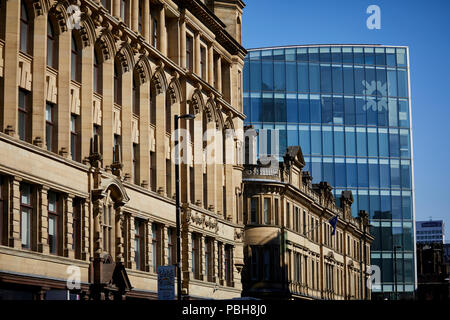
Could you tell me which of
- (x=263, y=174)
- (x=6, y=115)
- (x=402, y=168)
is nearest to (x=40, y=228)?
(x=6, y=115)

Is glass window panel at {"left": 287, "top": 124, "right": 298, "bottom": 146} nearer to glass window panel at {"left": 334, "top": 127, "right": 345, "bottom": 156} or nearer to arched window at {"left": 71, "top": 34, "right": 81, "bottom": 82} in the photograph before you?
glass window panel at {"left": 334, "top": 127, "right": 345, "bottom": 156}

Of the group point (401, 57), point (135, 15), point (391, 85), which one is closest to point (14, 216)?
point (135, 15)

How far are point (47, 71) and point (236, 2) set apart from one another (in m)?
28.9

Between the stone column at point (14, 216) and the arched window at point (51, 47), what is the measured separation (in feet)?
21.2

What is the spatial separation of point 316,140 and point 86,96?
71233mm

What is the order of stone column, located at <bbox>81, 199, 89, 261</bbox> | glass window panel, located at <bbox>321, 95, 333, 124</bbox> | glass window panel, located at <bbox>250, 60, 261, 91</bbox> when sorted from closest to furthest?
stone column, located at <bbox>81, 199, 89, 261</bbox>, glass window panel, located at <bbox>250, 60, 261, 91</bbox>, glass window panel, located at <bbox>321, 95, 333, 124</bbox>

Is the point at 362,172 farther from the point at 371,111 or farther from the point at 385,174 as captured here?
the point at 371,111

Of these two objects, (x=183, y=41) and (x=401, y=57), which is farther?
(x=401, y=57)

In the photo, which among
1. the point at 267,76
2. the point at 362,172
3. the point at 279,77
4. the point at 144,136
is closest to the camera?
the point at 144,136

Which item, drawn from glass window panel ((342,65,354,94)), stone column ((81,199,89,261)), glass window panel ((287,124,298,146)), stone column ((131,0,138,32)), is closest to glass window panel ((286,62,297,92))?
glass window panel ((287,124,298,146))

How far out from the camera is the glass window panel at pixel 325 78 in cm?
11075

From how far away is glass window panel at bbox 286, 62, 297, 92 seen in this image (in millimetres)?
108875

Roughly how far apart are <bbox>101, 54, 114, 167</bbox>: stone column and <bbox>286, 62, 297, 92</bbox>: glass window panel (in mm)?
66473

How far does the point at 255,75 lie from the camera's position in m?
108
